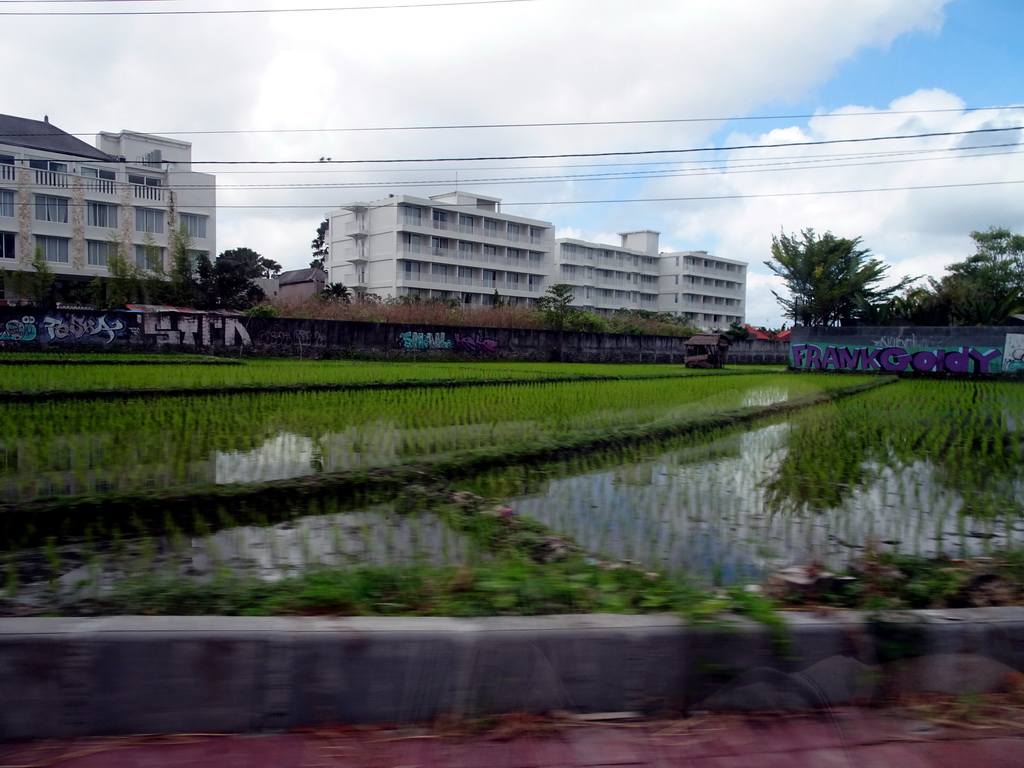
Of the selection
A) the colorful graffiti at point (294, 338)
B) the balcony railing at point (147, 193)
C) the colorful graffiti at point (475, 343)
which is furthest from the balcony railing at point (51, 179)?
the colorful graffiti at point (475, 343)

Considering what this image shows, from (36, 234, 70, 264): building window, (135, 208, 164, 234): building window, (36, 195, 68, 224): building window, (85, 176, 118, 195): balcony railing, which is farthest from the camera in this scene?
(135, 208, 164, 234): building window

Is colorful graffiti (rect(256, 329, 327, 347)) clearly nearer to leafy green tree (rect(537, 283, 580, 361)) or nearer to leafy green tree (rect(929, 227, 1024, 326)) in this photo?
leafy green tree (rect(537, 283, 580, 361))

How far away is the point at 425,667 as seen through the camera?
2.86 meters

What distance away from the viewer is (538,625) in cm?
298

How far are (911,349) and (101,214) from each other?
4058 centimetres

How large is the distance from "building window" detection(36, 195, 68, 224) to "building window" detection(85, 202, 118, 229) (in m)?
1.02

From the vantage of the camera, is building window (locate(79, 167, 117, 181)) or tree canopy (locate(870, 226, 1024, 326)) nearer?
tree canopy (locate(870, 226, 1024, 326))

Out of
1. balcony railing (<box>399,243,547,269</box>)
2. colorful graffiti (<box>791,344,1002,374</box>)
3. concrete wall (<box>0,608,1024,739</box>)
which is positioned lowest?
concrete wall (<box>0,608,1024,739</box>)

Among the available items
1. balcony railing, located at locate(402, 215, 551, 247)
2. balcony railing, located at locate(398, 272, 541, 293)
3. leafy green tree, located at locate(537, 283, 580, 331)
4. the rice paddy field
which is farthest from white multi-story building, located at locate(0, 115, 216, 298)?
the rice paddy field

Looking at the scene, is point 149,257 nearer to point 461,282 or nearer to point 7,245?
point 7,245

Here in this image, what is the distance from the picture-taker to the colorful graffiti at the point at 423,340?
2938 centimetres

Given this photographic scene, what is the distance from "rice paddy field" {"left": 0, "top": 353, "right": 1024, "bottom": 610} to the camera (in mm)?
4785

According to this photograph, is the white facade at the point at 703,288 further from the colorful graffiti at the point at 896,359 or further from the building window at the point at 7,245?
the building window at the point at 7,245

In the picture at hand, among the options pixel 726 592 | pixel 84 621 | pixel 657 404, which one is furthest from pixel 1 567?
pixel 657 404
